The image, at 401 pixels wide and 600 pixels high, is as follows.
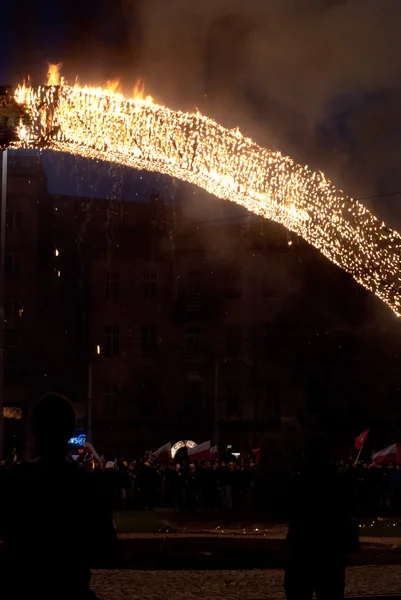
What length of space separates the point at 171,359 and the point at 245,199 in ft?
153

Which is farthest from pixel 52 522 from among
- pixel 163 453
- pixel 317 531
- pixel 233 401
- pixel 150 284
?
pixel 150 284

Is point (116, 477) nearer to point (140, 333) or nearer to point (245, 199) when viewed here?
point (245, 199)

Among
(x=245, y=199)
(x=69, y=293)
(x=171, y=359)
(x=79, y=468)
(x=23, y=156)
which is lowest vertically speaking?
(x=79, y=468)

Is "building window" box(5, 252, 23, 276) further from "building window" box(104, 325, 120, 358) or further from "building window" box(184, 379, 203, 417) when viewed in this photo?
"building window" box(184, 379, 203, 417)

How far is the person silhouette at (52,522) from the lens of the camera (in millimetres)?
4141

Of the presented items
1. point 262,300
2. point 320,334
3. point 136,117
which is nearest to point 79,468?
point 136,117

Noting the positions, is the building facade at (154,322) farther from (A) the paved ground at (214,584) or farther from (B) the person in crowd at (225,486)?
(A) the paved ground at (214,584)

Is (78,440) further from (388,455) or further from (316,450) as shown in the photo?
(316,450)

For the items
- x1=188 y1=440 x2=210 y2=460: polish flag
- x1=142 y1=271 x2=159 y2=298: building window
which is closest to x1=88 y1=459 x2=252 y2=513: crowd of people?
x1=188 y1=440 x2=210 y2=460: polish flag

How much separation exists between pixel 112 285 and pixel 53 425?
5629cm

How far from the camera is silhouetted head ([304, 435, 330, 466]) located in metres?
7.00

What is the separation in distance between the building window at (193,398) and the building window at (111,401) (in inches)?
148

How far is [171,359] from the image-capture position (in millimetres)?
60000

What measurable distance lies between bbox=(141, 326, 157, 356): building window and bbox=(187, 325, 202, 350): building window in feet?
6.18
